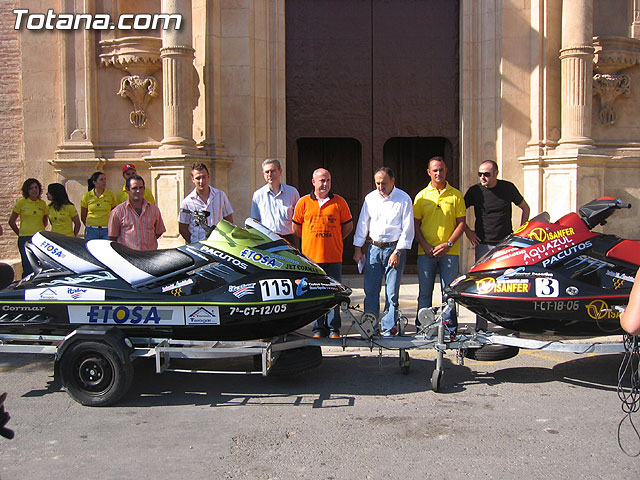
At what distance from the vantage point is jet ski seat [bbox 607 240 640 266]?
554 centimetres

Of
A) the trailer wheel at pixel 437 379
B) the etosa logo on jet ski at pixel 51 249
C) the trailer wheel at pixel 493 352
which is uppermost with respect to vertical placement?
the etosa logo on jet ski at pixel 51 249

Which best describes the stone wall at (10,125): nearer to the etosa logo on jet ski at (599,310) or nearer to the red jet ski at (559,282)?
the red jet ski at (559,282)

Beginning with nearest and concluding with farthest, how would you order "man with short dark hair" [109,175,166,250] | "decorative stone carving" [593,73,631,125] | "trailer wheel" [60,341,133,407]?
"trailer wheel" [60,341,133,407]
"man with short dark hair" [109,175,166,250]
"decorative stone carving" [593,73,631,125]

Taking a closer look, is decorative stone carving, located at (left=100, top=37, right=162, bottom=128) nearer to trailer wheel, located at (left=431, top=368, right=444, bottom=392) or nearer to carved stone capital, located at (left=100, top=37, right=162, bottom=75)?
carved stone capital, located at (left=100, top=37, right=162, bottom=75)

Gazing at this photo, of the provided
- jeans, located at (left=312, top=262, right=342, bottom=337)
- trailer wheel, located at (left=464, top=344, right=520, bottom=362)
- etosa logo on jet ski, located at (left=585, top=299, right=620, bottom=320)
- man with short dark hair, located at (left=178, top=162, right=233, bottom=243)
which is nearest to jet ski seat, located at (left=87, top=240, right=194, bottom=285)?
man with short dark hair, located at (left=178, top=162, right=233, bottom=243)

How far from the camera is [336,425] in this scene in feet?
15.9

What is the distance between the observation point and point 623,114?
1149 centimetres

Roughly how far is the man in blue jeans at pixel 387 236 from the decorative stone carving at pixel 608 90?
6.01m

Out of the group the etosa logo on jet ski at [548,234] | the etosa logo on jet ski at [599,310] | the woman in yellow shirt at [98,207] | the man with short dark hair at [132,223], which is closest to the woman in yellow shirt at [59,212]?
the woman in yellow shirt at [98,207]

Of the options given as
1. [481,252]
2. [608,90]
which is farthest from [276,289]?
[608,90]

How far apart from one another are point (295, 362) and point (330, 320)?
1.43 m

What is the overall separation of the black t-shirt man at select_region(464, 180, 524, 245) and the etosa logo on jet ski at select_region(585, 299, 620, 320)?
1.99 meters

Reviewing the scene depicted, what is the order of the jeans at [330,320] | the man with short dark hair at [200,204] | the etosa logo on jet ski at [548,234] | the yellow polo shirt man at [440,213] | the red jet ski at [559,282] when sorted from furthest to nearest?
the yellow polo shirt man at [440,213]
the man with short dark hair at [200,204]
the jeans at [330,320]
the etosa logo on jet ski at [548,234]
the red jet ski at [559,282]

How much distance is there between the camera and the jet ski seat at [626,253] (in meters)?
5.54
